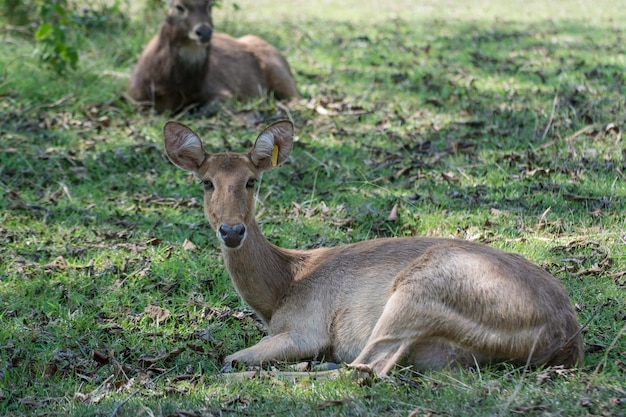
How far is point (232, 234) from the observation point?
5.34 metres

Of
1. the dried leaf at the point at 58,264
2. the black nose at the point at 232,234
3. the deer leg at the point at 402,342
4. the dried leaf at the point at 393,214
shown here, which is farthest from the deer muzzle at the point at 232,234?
the dried leaf at the point at 393,214

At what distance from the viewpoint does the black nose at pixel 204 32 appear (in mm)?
10609

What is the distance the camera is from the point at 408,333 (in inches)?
195

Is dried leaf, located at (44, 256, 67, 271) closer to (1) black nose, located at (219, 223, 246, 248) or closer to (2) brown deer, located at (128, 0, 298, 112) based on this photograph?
(1) black nose, located at (219, 223, 246, 248)

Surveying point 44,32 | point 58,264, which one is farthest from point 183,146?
point 44,32

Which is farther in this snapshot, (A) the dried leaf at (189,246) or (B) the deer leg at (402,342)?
(A) the dried leaf at (189,246)

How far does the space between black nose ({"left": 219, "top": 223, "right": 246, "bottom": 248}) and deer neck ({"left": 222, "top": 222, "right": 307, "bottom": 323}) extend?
395 mm

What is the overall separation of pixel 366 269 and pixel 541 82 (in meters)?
6.21

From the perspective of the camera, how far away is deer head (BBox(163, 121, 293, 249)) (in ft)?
17.9

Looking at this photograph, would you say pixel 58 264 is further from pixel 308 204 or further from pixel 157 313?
pixel 308 204

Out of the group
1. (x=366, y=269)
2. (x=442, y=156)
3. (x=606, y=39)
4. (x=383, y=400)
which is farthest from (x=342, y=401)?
(x=606, y=39)

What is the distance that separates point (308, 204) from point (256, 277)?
2.21 metres

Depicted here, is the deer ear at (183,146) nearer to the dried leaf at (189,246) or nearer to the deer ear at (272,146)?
the deer ear at (272,146)

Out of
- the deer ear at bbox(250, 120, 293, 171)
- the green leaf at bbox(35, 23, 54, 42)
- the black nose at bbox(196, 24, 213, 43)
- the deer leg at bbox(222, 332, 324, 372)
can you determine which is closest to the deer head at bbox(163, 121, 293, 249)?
the deer ear at bbox(250, 120, 293, 171)
